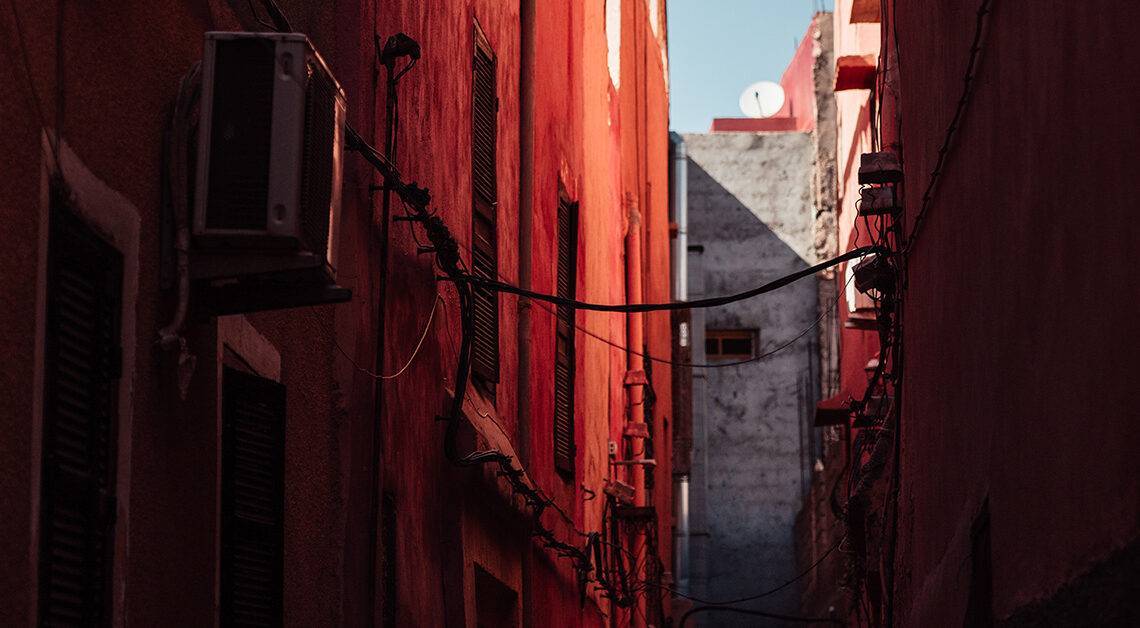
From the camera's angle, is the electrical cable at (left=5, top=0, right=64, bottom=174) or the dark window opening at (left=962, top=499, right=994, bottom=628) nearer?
the electrical cable at (left=5, top=0, right=64, bottom=174)

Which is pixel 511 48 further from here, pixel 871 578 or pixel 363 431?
pixel 871 578

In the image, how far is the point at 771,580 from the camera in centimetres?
3116

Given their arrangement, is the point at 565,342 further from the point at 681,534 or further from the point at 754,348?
the point at 754,348

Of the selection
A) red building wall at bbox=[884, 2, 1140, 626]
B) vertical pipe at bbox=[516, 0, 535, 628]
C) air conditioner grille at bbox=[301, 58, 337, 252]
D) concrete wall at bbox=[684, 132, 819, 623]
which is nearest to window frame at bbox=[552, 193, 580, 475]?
vertical pipe at bbox=[516, 0, 535, 628]

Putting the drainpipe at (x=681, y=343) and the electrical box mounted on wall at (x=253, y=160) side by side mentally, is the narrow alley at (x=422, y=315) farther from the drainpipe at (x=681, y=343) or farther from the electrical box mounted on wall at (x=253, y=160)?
the drainpipe at (x=681, y=343)

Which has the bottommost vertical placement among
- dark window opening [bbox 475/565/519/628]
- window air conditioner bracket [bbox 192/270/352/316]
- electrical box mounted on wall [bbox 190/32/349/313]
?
dark window opening [bbox 475/565/519/628]

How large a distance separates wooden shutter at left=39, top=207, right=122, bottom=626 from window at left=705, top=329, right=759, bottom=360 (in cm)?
2796

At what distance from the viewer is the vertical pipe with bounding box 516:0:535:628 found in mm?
12617

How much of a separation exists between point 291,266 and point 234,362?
0.93 m

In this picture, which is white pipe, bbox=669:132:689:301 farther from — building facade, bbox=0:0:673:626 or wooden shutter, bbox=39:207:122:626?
wooden shutter, bbox=39:207:122:626

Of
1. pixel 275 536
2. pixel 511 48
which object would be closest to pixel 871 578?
pixel 511 48

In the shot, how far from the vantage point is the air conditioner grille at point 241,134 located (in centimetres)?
579

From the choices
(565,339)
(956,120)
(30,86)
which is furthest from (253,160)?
(565,339)

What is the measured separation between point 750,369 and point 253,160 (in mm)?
27252
